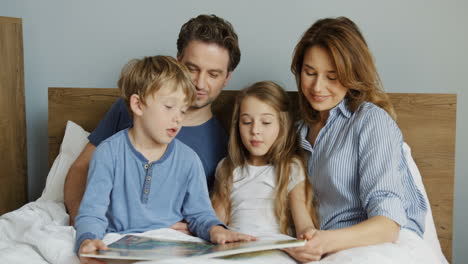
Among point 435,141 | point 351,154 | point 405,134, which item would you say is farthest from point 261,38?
point 351,154

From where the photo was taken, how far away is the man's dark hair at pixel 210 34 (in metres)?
1.84

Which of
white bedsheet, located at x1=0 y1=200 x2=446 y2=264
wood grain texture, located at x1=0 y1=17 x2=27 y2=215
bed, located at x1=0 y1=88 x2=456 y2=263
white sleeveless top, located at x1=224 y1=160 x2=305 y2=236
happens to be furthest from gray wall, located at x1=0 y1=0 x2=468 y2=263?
white bedsheet, located at x1=0 y1=200 x2=446 y2=264

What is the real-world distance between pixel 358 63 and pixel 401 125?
2.06ft

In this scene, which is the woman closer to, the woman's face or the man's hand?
the woman's face

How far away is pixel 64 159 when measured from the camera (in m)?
2.14

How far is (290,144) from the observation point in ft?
5.91

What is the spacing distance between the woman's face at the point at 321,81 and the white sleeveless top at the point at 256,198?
9.3 inches

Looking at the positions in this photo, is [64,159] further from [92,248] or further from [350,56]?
[350,56]

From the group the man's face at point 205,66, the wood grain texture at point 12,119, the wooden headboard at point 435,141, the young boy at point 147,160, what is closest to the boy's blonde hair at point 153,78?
the young boy at point 147,160

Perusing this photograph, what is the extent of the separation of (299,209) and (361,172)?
0.25 meters

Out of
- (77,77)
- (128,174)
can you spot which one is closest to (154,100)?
(128,174)

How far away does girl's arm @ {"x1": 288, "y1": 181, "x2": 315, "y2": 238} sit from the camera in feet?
5.40

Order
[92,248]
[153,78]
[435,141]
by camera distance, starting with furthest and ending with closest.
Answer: [435,141] < [153,78] < [92,248]

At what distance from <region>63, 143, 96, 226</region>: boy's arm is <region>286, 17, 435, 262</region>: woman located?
0.76 m
